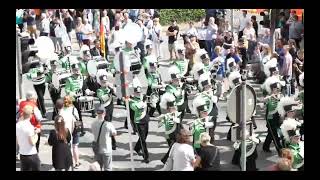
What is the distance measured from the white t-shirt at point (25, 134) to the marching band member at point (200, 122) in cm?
270

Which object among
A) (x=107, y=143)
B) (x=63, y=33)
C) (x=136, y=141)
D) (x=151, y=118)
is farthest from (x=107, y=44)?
(x=107, y=143)

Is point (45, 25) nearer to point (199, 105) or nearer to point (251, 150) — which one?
point (199, 105)

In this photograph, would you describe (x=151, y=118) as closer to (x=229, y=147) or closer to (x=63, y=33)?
(x=229, y=147)

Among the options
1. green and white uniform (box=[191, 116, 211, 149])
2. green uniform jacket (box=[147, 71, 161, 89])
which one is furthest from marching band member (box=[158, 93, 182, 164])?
green uniform jacket (box=[147, 71, 161, 89])

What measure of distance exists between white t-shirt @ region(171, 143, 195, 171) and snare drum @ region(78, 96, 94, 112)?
14.2 ft

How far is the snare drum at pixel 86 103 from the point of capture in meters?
15.4

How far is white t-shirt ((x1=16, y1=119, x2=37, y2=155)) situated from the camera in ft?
38.7

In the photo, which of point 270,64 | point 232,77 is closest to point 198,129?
point 232,77

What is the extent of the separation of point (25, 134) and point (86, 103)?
3.74 m

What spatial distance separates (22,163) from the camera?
12.0 m

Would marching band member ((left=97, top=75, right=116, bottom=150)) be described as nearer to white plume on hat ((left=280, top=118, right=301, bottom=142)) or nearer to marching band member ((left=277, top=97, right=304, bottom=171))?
marching band member ((left=277, top=97, right=304, bottom=171))

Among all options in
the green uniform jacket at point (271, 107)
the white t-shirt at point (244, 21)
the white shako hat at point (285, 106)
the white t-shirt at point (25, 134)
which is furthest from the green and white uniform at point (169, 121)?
the white t-shirt at point (244, 21)

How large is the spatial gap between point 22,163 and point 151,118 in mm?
4620

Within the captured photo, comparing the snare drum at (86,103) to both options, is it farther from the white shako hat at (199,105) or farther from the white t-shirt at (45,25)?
the white t-shirt at (45,25)
